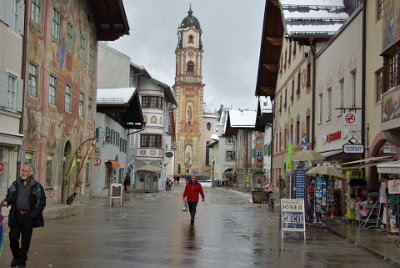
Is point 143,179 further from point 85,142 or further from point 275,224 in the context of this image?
point 275,224

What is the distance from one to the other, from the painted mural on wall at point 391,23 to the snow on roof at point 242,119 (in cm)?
6747

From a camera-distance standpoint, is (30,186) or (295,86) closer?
(30,186)

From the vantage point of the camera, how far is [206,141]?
146 m

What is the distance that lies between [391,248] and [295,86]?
24.7 metres

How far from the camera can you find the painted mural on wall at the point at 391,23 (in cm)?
1614

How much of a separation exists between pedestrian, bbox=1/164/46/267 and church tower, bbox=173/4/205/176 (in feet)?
387

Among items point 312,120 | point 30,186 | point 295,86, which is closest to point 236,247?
point 30,186

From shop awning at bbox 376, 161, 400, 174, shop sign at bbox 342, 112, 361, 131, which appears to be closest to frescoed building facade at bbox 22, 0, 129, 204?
shop sign at bbox 342, 112, 361, 131

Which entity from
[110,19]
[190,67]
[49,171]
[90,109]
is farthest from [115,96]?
[190,67]

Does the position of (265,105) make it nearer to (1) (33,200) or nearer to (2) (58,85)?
(2) (58,85)

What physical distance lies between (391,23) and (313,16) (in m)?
15.7

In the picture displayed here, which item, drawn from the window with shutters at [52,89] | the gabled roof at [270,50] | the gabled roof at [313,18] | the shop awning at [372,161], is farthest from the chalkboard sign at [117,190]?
the gabled roof at [270,50]

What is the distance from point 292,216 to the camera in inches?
671

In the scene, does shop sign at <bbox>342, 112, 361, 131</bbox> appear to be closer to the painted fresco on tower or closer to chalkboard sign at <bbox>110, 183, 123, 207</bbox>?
chalkboard sign at <bbox>110, 183, 123, 207</bbox>
